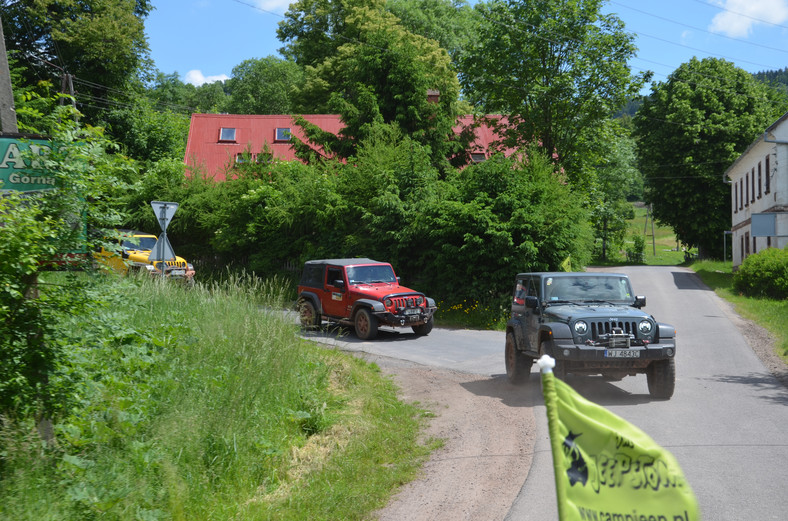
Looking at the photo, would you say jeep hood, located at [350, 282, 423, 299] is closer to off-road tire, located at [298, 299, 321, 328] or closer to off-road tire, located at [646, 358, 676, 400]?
off-road tire, located at [298, 299, 321, 328]

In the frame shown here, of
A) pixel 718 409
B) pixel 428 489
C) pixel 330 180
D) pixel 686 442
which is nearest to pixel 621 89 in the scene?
pixel 330 180

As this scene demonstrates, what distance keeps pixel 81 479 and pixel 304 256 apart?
72.0 feet

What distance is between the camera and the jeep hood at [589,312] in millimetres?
9859

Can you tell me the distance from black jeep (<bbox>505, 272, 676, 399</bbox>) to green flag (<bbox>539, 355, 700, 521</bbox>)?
7.11 metres

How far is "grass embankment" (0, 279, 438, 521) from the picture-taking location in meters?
5.33

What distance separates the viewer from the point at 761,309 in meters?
22.6

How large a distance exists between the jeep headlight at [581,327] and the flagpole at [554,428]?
7.39 meters

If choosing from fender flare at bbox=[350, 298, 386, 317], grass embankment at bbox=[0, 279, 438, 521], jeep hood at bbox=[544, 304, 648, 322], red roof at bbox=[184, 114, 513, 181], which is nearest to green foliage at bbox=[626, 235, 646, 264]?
red roof at bbox=[184, 114, 513, 181]

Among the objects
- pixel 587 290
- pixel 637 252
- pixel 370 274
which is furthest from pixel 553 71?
pixel 637 252

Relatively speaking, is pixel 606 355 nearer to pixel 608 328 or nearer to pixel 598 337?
pixel 598 337

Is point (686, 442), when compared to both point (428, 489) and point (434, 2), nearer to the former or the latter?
point (428, 489)

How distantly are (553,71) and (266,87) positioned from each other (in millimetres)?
43841

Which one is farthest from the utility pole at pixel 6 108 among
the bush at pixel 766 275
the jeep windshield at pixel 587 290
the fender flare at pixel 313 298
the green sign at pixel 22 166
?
the bush at pixel 766 275

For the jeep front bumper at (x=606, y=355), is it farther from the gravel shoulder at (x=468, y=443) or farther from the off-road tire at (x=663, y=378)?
the gravel shoulder at (x=468, y=443)
